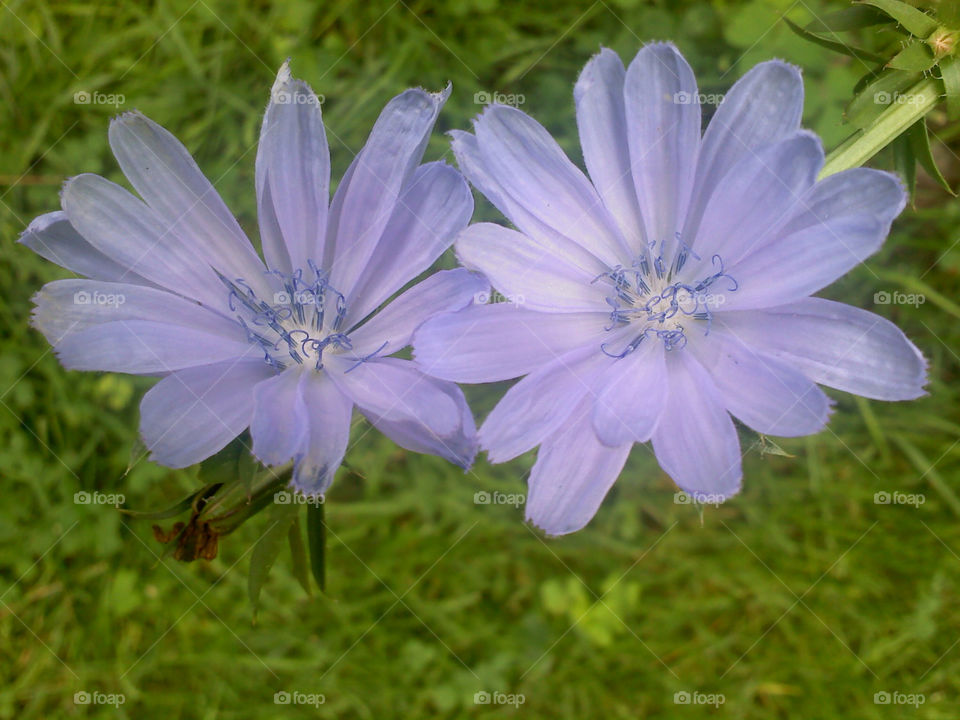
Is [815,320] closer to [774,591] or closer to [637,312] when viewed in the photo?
[637,312]

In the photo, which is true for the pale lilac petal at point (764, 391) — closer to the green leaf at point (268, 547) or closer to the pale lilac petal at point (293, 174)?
the pale lilac petal at point (293, 174)

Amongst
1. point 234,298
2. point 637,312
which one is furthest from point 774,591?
point 234,298

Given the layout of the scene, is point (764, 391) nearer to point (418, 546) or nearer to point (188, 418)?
point (188, 418)

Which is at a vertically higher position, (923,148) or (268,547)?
(923,148)

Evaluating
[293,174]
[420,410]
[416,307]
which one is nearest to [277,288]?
[293,174]

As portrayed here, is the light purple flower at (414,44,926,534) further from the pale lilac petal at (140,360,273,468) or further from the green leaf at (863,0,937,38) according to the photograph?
the pale lilac petal at (140,360,273,468)

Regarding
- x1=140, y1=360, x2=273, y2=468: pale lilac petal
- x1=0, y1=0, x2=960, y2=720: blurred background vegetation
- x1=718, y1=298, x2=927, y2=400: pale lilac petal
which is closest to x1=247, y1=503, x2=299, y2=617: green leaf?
x1=140, y1=360, x2=273, y2=468: pale lilac petal
